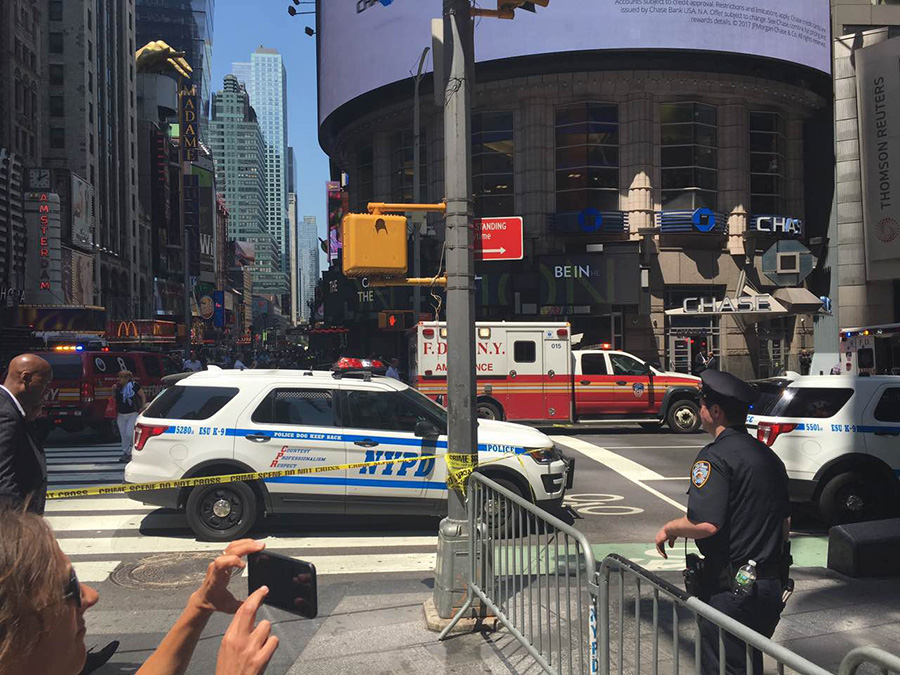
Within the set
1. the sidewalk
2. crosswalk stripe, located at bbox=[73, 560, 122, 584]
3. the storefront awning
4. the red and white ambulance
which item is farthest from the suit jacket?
the storefront awning

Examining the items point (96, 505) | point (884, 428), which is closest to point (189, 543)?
point (96, 505)

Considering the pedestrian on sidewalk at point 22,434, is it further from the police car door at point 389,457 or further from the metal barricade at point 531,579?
the police car door at point 389,457

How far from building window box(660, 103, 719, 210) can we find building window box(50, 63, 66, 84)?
55973 millimetres

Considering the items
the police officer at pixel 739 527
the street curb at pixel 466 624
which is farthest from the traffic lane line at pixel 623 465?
the police officer at pixel 739 527

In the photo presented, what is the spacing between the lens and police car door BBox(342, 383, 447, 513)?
8570 mm

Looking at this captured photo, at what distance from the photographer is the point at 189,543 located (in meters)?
8.35

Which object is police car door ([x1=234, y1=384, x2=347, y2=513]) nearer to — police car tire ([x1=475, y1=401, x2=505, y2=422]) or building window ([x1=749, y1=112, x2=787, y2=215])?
police car tire ([x1=475, y1=401, x2=505, y2=422])

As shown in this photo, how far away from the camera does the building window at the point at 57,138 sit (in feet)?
217

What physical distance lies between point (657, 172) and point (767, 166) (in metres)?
5.43

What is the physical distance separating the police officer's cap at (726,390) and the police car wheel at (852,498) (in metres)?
5.33

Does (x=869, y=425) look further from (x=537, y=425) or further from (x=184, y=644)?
(x=537, y=425)

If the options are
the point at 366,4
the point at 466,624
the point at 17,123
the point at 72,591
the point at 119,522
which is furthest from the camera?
the point at 17,123

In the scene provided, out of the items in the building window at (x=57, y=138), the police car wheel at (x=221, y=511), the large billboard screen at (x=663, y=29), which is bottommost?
the police car wheel at (x=221, y=511)

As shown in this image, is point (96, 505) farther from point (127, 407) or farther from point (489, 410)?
point (489, 410)
